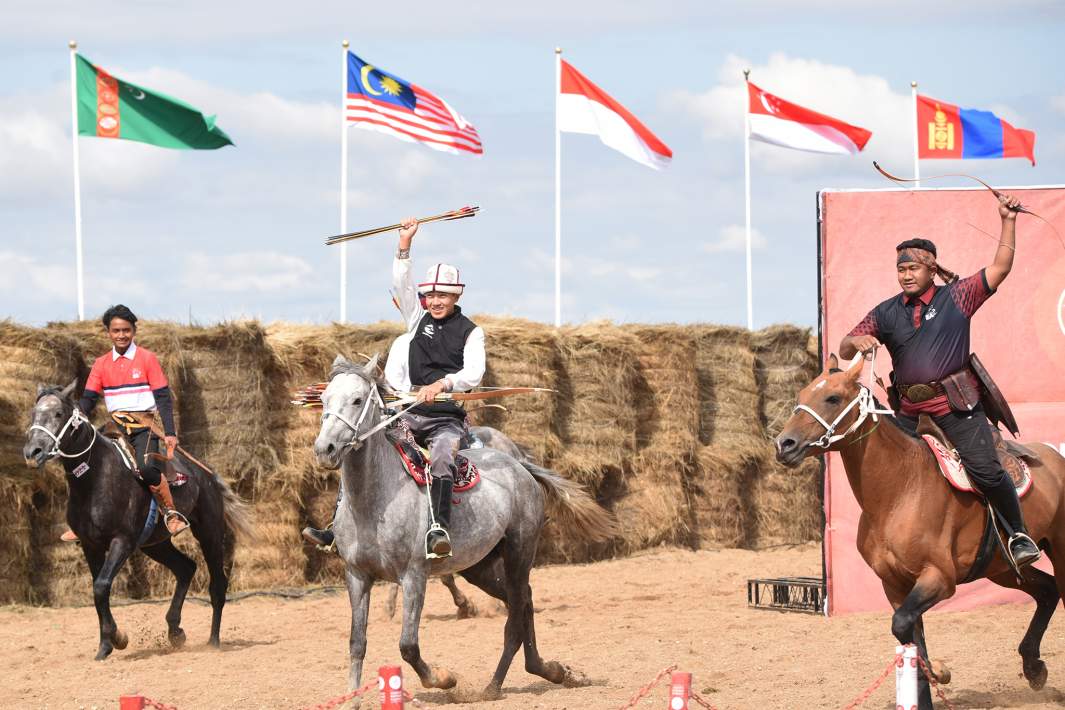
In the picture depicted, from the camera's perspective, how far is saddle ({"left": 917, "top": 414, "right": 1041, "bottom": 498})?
8086mm

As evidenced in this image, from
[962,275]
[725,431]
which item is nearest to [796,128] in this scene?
[725,431]

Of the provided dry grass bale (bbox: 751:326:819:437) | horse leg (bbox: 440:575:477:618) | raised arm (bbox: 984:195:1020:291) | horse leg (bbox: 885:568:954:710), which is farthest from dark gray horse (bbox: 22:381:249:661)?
dry grass bale (bbox: 751:326:819:437)

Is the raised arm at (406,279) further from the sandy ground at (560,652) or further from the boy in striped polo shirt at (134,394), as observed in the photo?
the boy in striped polo shirt at (134,394)

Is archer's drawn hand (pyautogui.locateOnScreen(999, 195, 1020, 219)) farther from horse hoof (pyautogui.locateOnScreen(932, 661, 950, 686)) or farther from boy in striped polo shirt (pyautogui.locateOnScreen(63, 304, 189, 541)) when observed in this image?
boy in striped polo shirt (pyautogui.locateOnScreen(63, 304, 189, 541))

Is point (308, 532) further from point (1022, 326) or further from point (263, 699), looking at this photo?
point (1022, 326)

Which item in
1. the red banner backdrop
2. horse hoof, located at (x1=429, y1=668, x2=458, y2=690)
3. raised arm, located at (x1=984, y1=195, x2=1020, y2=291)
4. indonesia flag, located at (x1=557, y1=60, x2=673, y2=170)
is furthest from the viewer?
indonesia flag, located at (x1=557, y1=60, x2=673, y2=170)

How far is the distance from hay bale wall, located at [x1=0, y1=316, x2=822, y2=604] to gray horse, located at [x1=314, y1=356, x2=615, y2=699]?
5875mm

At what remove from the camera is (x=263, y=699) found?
886cm

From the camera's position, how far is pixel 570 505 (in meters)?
10.0

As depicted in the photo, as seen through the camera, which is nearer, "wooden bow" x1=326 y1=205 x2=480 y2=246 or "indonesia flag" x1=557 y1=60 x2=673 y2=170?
"wooden bow" x1=326 y1=205 x2=480 y2=246

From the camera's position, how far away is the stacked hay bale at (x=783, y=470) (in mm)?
19250

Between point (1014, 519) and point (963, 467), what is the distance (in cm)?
42

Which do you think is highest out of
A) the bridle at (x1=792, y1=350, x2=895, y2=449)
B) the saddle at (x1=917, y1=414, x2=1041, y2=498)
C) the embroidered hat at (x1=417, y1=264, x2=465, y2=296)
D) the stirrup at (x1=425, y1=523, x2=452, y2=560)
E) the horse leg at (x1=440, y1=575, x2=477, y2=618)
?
the embroidered hat at (x1=417, y1=264, x2=465, y2=296)

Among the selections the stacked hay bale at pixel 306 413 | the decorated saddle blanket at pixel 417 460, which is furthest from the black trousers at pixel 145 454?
the decorated saddle blanket at pixel 417 460
